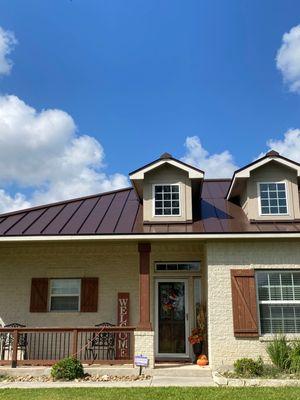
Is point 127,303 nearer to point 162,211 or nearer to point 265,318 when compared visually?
point 162,211

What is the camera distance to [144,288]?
38.1 feet

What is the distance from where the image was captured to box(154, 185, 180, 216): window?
13102 mm

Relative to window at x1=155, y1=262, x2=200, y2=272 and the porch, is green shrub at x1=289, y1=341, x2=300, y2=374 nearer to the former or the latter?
the porch

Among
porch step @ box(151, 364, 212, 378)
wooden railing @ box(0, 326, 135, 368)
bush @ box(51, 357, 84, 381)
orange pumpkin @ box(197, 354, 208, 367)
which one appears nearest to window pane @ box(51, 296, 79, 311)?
wooden railing @ box(0, 326, 135, 368)

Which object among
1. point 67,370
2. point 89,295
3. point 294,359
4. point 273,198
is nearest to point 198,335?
point 294,359

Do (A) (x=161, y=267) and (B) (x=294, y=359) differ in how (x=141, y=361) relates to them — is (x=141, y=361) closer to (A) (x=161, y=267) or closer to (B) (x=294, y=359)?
(A) (x=161, y=267)

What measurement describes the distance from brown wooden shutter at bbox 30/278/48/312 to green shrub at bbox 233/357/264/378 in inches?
227

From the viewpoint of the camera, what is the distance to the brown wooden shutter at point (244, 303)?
1115cm

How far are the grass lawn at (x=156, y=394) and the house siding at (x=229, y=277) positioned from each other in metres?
2.09

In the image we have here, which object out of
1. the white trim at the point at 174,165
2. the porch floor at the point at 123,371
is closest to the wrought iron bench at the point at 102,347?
the porch floor at the point at 123,371

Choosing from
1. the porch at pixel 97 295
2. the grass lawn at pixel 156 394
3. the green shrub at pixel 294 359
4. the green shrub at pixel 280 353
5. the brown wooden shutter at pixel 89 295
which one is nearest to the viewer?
the grass lawn at pixel 156 394

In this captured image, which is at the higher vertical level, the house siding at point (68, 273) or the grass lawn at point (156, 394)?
the house siding at point (68, 273)

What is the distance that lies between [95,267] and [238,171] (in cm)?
507

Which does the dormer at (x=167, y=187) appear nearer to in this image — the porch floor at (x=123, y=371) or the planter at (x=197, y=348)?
the planter at (x=197, y=348)
